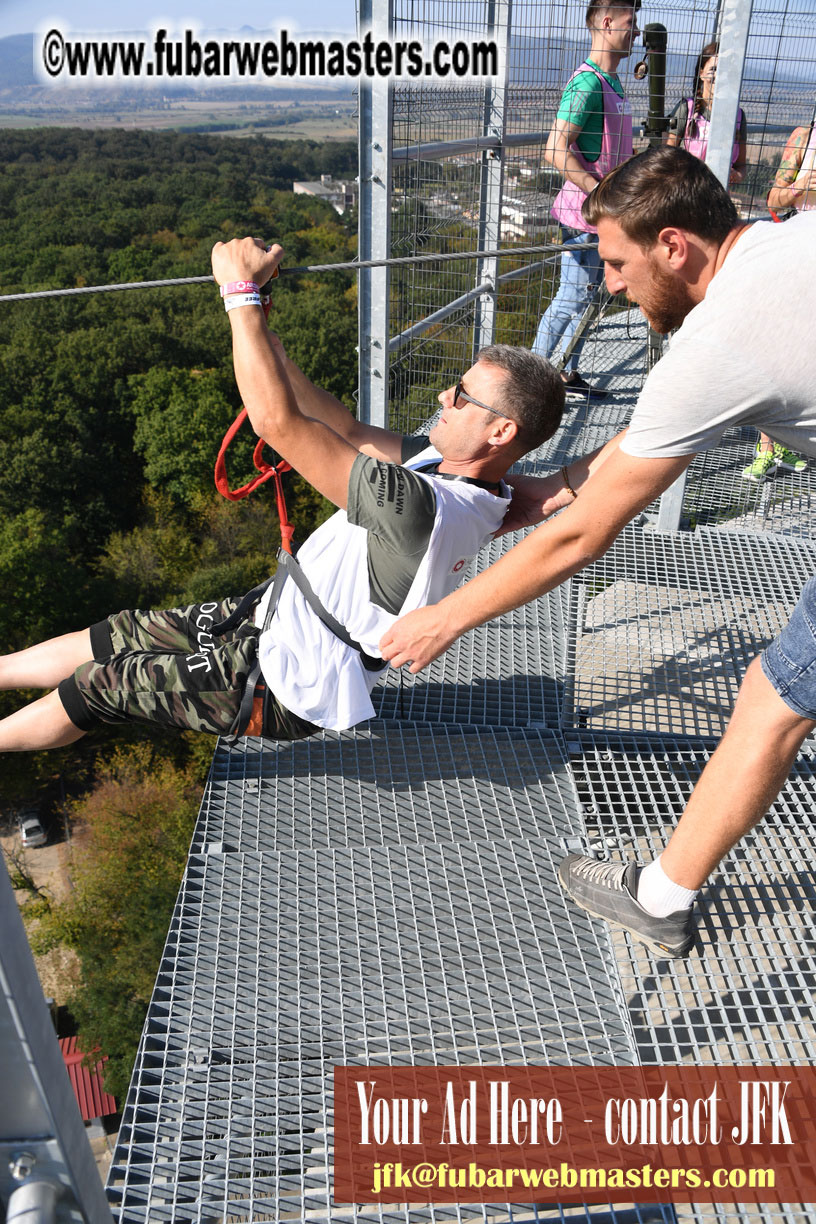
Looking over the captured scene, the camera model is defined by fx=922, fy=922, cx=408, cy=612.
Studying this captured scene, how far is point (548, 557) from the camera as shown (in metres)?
2.14

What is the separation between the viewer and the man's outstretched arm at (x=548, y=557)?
6.52 ft

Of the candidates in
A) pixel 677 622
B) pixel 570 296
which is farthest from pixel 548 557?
pixel 570 296

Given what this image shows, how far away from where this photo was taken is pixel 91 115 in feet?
272

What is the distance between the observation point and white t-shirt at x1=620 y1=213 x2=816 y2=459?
5.81 ft

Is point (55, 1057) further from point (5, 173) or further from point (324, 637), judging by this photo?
point (5, 173)

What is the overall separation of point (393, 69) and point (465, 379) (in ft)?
7.13

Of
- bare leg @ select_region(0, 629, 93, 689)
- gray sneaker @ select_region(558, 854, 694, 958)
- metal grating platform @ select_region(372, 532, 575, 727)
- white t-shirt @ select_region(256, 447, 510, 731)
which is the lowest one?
metal grating platform @ select_region(372, 532, 575, 727)

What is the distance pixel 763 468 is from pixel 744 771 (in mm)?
4228

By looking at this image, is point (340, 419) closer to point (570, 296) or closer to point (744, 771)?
point (744, 771)

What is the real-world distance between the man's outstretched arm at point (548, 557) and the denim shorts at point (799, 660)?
1.40 ft

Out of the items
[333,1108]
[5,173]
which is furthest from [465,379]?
[5,173]

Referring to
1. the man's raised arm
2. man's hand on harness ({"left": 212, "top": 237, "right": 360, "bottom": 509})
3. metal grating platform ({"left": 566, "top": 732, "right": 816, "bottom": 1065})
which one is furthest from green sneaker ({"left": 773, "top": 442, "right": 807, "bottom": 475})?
man's hand on harness ({"left": 212, "top": 237, "right": 360, "bottom": 509})

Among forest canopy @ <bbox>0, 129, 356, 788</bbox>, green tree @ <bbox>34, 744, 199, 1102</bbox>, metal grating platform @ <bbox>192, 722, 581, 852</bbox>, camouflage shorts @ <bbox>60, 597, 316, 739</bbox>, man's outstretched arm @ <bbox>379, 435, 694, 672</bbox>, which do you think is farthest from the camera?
forest canopy @ <bbox>0, 129, 356, 788</bbox>

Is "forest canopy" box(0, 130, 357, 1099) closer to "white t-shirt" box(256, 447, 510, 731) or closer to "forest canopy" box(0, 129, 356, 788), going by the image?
"forest canopy" box(0, 129, 356, 788)
